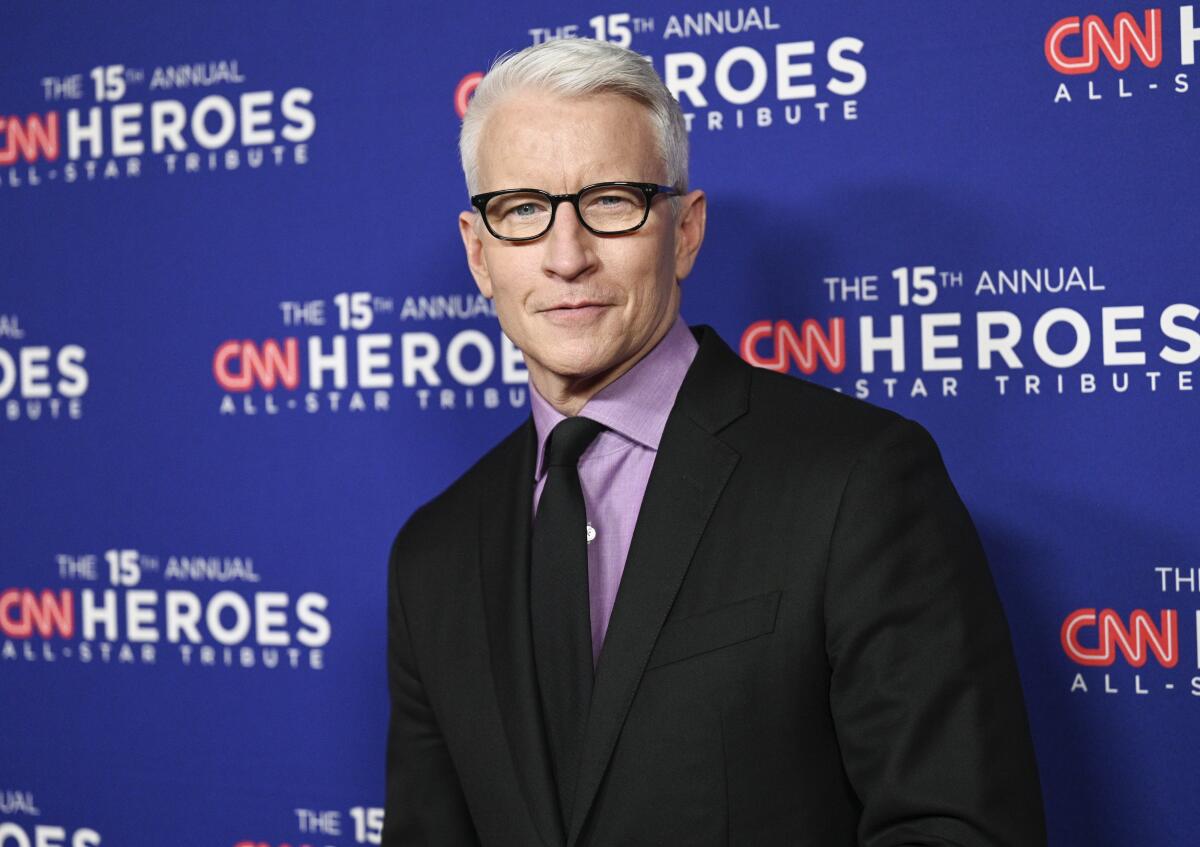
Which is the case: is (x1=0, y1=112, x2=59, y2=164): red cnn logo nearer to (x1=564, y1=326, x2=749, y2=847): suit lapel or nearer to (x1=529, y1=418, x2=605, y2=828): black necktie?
(x1=529, y1=418, x2=605, y2=828): black necktie

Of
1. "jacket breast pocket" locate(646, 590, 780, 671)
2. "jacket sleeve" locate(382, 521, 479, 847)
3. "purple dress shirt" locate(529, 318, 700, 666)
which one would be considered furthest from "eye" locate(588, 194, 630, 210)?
"jacket sleeve" locate(382, 521, 479, 847)

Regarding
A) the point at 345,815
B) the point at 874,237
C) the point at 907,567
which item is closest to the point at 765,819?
the point at 907,567

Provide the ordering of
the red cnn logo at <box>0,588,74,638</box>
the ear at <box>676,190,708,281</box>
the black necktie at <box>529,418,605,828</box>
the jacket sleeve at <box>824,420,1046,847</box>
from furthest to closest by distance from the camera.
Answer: the red cnn logo at <box>0,588,74,638</box> < the ear at <box>676,190,708,281</box> < the black necktie at <box>529,418,605,828</box> < the jacket sleeve at <box>824,420,1046,847</box>

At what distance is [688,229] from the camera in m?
1.31

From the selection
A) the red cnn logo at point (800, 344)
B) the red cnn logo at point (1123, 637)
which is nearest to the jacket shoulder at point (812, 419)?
the red cnn logo at point (800, 344)

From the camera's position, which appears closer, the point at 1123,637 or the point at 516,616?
the point at 516,616

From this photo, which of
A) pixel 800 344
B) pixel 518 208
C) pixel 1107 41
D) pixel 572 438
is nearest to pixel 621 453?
pixel 572 438

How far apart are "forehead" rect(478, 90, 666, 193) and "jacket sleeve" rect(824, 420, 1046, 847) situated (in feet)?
1.19

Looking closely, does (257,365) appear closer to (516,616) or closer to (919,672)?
(516,616)

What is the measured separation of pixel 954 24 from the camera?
1.62 meters

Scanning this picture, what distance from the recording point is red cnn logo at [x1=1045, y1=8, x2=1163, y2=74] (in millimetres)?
1551

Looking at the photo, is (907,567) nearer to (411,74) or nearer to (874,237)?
(874,237)

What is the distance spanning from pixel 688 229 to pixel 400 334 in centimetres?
71

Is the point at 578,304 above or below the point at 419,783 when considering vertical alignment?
above
